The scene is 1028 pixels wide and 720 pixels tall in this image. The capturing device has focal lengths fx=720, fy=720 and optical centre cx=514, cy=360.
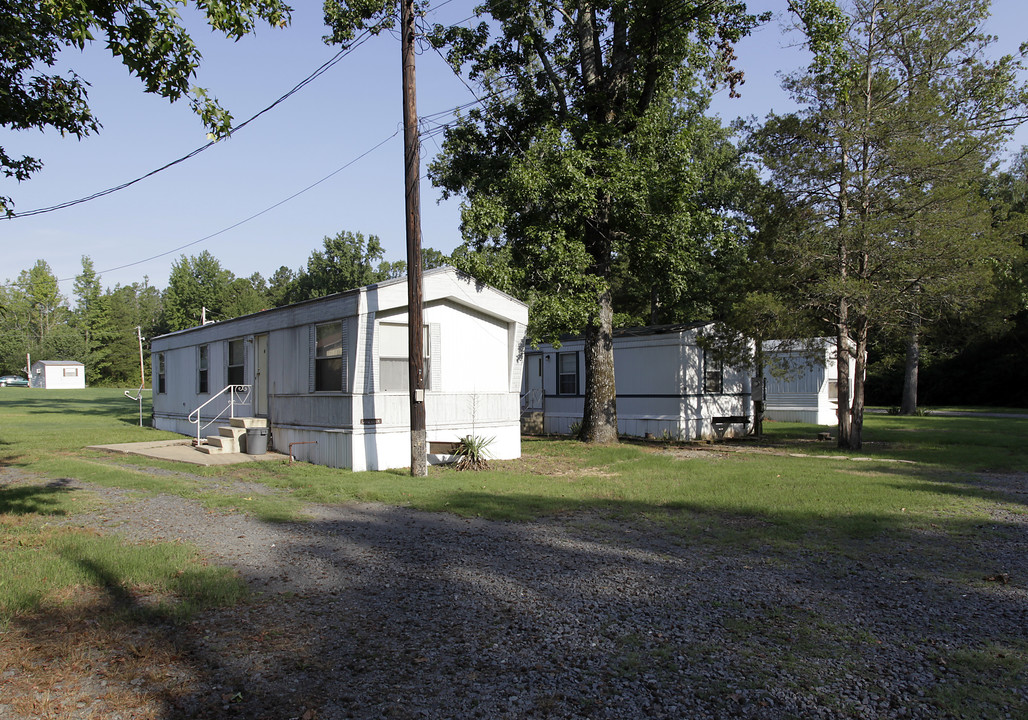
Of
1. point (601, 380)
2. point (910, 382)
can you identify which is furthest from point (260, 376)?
point (910, 382)

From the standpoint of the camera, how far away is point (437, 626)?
487 centimetres

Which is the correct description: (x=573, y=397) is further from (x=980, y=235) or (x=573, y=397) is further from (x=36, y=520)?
(x=36, y=520)

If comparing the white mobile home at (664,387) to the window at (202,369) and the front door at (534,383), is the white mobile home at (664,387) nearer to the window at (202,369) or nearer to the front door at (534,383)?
the front door at (534,383)

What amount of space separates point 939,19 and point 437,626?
18.5 meters

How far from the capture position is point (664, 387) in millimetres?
20359

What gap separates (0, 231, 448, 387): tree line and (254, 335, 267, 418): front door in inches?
1633

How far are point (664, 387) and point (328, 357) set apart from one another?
402 inches

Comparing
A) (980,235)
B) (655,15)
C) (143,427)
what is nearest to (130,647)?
(655,15)

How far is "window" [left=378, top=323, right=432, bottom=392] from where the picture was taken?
13422mm

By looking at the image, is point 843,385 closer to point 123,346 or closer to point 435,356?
point 435,356

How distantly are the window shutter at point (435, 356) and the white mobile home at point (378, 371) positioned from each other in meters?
0.02

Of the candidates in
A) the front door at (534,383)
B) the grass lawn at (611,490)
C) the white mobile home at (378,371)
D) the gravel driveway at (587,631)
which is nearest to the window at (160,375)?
the grass lawn at (611,490)

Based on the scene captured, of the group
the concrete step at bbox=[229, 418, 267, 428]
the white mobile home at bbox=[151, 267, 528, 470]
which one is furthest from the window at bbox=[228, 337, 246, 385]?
the concrete step at bbox=[229, 418, 267, 428]

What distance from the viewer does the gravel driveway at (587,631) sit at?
3.76 meters
